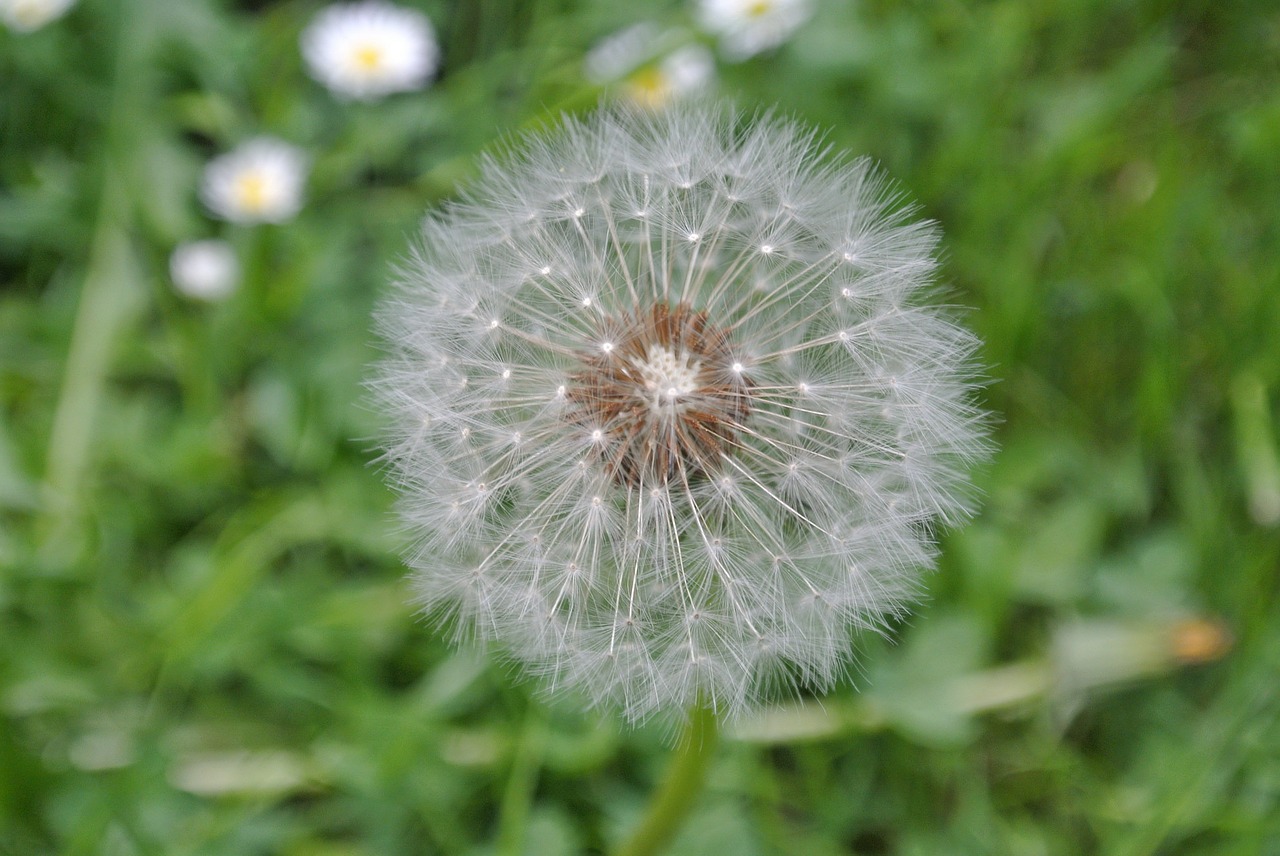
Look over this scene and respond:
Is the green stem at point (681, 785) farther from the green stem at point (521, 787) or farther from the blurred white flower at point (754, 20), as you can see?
the blurred white flower at point (754, 20)

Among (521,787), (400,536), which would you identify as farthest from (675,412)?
(521,787)

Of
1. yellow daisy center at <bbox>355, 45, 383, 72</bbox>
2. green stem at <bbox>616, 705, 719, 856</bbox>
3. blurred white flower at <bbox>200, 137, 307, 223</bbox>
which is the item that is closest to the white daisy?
yellow daisy center at <bbox>355, 45, 383, 72</bbox>

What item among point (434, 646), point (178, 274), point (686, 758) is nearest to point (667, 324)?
point (686, 758)

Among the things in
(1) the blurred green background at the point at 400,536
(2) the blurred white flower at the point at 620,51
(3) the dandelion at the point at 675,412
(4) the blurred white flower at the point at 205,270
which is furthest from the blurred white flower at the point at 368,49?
(3) the dandelion at the point at 675,412

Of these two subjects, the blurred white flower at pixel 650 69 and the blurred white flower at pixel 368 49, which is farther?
the blurred white flower at pixel 368 49

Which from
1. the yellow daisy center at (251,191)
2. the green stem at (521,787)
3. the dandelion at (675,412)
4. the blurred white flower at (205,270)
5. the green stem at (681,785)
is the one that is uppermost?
the yellow daisy center at (251,191)

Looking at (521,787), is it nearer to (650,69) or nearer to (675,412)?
(675,412)
